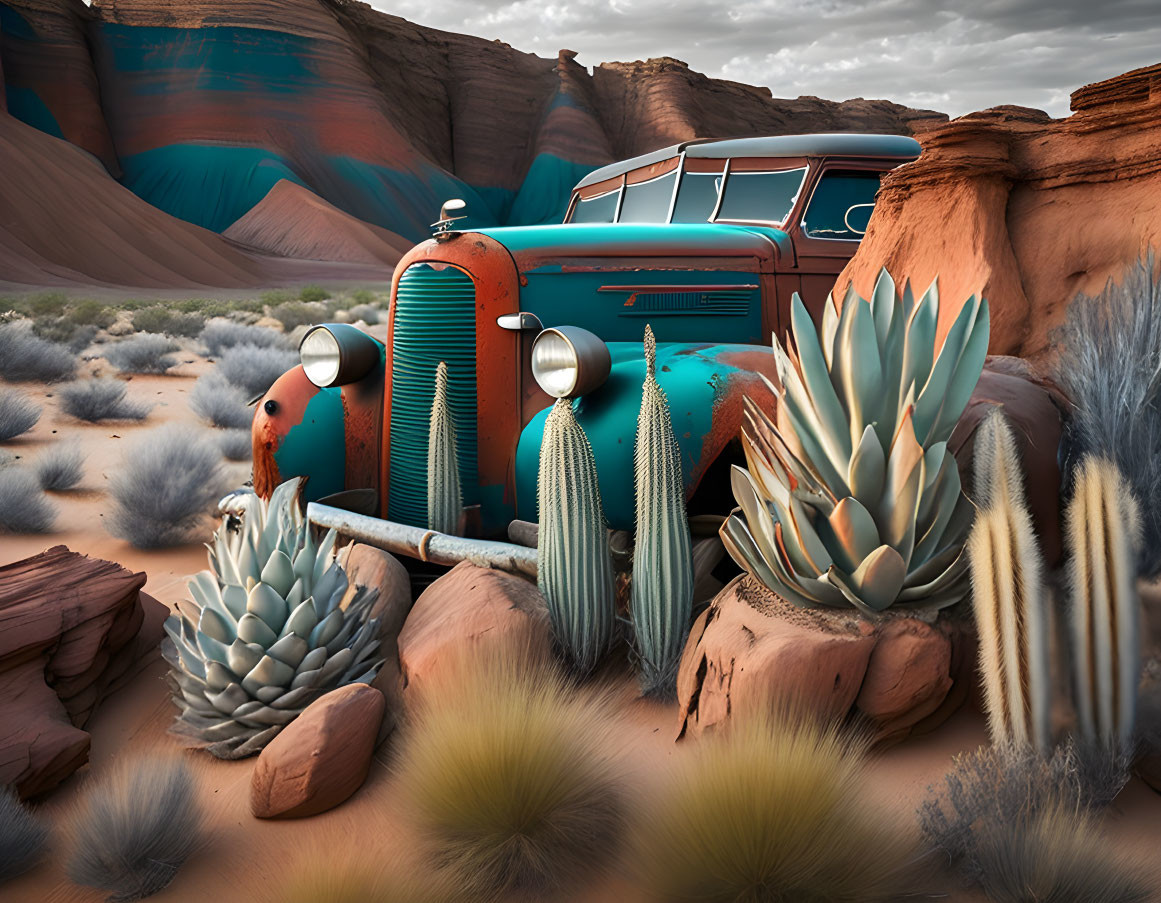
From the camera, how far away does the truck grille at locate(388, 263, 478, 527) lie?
170 inches

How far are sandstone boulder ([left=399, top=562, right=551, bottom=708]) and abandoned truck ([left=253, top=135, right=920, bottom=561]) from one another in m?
0.37

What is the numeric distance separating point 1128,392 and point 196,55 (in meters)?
49.5

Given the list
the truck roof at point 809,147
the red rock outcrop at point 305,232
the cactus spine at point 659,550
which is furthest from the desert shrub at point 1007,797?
the red rock outcrop at point 305,232

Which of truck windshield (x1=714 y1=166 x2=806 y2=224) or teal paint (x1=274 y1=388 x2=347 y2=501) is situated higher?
truck windshield (x1=714 y1=166 x2=806 y2=224)

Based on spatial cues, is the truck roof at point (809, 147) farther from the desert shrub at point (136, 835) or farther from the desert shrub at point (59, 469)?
the desert shrub at point (59, 469)

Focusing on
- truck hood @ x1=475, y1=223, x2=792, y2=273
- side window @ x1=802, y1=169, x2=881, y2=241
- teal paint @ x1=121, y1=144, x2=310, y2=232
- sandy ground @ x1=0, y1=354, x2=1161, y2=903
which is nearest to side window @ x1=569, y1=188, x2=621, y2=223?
truck hood @ x1=475, y1=223, x2=792, y2=273

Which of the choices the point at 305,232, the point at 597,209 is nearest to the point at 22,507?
the point at 597,209

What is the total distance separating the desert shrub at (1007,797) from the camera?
2.16 metres

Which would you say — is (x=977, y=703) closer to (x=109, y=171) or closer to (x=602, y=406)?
(x=602, y=406)

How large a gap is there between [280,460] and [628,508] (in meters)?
2.10

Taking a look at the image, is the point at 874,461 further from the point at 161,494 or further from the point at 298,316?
the point at 298,316

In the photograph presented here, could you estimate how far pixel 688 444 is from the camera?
11.5ft

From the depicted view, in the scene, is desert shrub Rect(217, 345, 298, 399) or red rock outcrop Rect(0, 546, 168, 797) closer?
red rock outcrop Rect(0, 546, 168, 797)

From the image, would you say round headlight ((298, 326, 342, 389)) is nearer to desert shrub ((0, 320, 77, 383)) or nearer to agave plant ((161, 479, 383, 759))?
agave plant ((161, 479, 383, 759))
